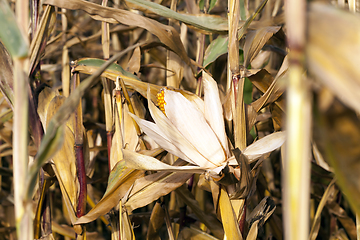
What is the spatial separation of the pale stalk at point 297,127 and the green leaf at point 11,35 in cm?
16

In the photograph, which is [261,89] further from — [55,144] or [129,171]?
[55,144]

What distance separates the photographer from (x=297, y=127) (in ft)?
0.47

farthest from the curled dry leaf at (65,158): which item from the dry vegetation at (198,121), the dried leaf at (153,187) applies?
the dried leaf at (153,187)

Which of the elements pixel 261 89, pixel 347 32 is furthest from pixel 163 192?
pixel 347 32

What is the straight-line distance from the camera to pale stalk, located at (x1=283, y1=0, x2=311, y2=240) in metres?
0.14

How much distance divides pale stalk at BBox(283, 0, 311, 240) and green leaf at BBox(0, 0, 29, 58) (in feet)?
0.52

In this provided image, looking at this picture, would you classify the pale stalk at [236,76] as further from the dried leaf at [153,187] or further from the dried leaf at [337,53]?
the dried leaf at [337,53]

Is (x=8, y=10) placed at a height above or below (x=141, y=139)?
above

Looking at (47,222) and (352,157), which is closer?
(352,157)

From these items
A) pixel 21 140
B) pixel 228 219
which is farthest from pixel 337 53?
pixel 228 219

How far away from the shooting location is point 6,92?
1.30 feet

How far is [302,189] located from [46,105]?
1.42 feet

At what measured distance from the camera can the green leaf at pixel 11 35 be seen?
18 centimetres

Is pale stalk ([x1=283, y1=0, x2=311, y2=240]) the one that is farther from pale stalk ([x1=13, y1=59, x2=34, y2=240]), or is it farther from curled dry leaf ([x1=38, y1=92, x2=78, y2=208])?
curled dry leaf ([x1=38, y1=92, x2=78, y2=208])
